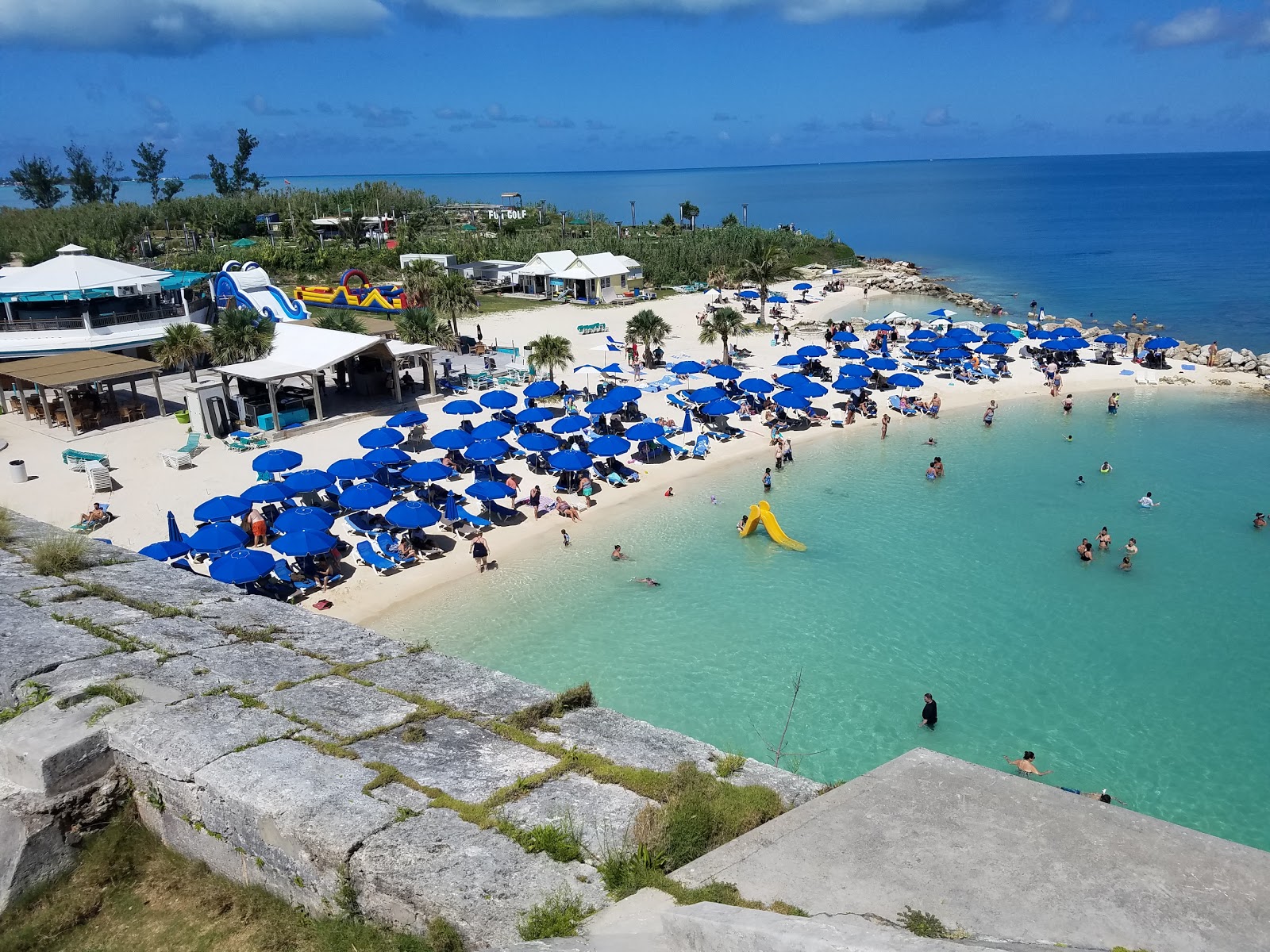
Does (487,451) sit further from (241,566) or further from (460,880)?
(460,880)

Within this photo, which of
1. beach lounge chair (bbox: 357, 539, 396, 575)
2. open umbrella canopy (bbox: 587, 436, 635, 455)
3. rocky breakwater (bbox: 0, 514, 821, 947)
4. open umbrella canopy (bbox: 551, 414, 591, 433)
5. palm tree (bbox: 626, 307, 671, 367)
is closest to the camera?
rocky breakwater (bbox: 0, 514, 821, 947)

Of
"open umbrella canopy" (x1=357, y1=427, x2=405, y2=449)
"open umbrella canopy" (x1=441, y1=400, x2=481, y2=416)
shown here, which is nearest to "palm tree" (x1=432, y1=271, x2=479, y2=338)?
"open umbrella canopy" (x1=441, y1=400, x2=481, y2=416)

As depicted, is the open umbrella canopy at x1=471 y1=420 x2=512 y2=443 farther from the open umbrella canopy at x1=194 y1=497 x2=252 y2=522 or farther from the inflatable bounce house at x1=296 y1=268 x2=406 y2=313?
the inflatable bounce house at x1=296 y1=268 x2=406 y2=313

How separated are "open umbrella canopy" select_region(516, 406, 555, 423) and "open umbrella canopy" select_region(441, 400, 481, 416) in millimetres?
1556

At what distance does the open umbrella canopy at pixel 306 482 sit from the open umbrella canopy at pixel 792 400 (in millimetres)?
17357

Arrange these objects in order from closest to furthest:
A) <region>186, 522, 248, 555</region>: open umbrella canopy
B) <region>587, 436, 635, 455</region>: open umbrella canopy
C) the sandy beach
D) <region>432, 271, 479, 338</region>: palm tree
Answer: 1. <region>186, 522, 248, 555</region>: open umbrella canopy
2. the sandy beach
3. <region>587, 436, 635, 455</region>: open umbrella canopy
4. <region>432, 271, 479, 338</region>: palm tree

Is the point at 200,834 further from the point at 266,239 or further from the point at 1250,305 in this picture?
the point at 266,239

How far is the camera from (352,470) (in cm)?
2317

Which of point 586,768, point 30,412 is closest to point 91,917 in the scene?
point 586,768

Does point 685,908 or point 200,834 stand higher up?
point 685,908

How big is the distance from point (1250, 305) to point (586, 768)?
229 feet

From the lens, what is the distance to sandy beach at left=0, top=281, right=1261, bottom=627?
2091 cm

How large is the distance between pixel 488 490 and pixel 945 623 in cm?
1225

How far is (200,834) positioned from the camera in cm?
638
